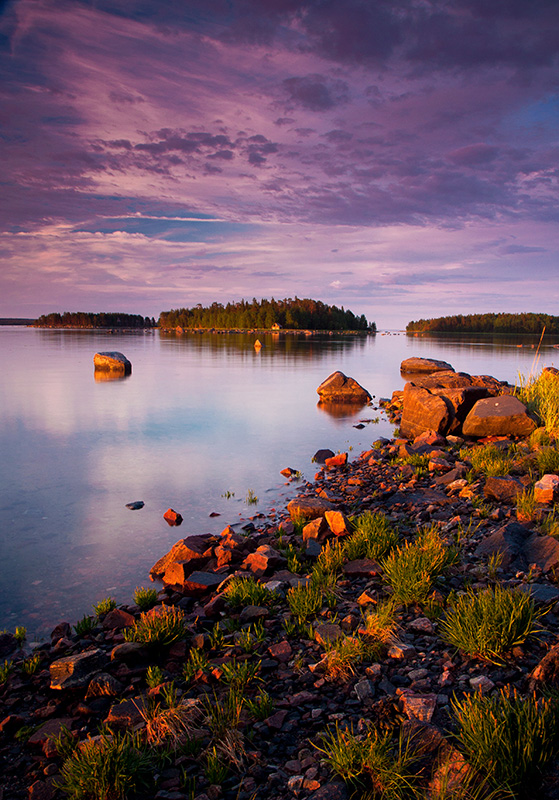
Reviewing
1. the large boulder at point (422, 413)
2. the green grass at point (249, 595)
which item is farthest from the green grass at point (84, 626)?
the large boulder at point (422, 413)

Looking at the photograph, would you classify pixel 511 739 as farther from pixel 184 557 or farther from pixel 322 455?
pixel 322 455

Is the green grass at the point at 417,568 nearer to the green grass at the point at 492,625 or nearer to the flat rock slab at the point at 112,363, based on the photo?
the green grass at the point at 492,625

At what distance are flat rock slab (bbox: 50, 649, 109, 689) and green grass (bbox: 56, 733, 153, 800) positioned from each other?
4.13 ft

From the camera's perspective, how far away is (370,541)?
7.49 metres

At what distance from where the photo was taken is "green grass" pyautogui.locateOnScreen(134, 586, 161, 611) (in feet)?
22.2

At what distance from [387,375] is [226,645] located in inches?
1448

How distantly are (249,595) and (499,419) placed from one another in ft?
38.2

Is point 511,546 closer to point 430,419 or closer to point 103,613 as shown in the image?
point 103,613

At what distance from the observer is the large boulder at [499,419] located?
47.8ft

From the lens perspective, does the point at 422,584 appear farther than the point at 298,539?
No

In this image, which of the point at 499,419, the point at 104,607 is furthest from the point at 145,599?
the point at 499,419

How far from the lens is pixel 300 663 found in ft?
16.2

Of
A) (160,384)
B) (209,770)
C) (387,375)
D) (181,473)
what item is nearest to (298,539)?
(209,770)

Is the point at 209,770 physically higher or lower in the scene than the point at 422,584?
lower
